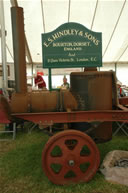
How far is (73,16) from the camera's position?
955 cm

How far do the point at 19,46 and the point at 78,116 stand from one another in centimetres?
122

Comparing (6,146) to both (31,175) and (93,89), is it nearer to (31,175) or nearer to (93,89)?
(31,175)

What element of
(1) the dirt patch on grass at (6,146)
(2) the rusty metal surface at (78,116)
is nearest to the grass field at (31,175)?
(1) the dirt patch on grass at (6,146)

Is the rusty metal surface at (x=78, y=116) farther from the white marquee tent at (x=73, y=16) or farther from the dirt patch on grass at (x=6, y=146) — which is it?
the white marquee tent at (x=73, y=16)

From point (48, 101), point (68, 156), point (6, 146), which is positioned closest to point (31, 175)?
point (68, 156)

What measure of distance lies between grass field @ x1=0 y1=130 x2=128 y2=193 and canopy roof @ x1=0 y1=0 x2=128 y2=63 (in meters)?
7.96

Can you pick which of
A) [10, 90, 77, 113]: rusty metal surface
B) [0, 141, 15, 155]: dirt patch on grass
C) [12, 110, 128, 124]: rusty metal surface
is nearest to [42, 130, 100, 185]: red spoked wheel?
[12, 110, 128, 124]: rusty metal surface

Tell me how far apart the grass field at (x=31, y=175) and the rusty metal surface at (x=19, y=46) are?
1.25m

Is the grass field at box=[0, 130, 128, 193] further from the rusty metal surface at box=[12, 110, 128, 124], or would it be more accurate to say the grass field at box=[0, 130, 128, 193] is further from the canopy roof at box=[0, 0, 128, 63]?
the canopy roof at box=[0, 0, 128, 63]

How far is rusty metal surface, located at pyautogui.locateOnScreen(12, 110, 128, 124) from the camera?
1931 millimetres

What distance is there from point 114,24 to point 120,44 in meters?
2.20

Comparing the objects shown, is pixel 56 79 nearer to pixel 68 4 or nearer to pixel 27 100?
pixel 68 4

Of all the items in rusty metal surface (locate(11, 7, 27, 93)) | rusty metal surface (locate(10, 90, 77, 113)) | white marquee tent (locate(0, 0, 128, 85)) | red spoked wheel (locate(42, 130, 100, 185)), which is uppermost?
white marquee tent (locate(0, 0, 128, 85))

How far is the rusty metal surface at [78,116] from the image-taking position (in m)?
1.93
